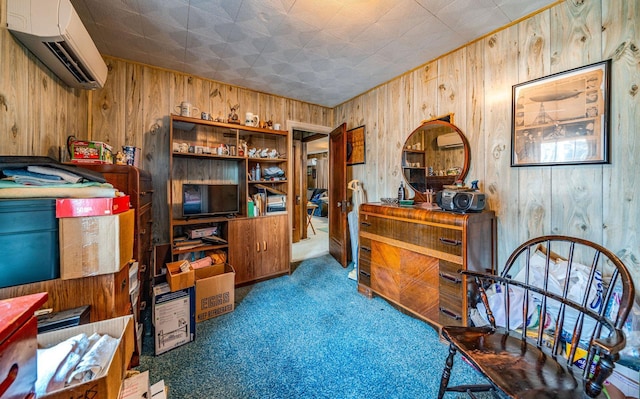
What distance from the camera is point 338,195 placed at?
3.71 metres

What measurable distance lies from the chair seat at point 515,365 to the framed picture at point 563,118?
134 cm

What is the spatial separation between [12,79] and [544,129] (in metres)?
3.35

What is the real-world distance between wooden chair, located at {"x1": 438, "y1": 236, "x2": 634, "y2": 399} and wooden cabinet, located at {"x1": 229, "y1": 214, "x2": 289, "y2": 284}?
2181mm

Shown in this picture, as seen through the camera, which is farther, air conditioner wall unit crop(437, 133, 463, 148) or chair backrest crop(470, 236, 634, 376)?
air conditioner wall unit crop(437, 133, 463, 148)

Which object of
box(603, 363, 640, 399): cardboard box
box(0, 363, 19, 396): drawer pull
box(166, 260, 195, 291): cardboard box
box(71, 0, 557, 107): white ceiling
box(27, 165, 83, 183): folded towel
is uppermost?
box(71, 0, 557, 107): white ceiling

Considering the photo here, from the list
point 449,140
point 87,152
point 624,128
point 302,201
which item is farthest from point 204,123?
point 624,128

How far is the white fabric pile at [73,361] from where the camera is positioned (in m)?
0.76

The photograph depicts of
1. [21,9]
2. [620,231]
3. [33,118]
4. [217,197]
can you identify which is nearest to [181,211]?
[217,197]

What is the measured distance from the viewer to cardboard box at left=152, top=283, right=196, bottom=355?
171cm

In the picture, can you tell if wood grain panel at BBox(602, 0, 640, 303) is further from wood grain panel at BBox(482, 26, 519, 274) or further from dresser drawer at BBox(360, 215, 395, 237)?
dresser drawer at BBox(360, 215, 395, 237)

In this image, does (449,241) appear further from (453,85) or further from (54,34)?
(54,34)

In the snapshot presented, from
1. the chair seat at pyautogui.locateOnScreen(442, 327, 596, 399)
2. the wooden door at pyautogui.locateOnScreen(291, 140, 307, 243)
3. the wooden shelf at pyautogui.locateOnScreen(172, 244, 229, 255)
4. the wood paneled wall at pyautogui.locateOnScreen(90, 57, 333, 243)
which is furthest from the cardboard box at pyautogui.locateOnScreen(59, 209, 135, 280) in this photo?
the wooden door at pyautogui.locateOnScreen(291, 140, 307, 243)

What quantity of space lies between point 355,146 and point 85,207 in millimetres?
3127

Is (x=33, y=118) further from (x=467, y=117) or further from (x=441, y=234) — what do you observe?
(x=467, y=117)
